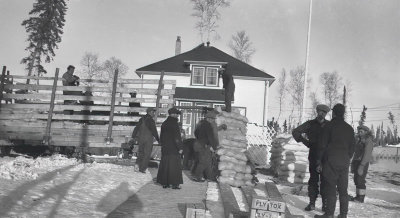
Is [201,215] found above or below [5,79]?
below

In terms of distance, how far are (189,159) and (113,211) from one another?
6.19 m

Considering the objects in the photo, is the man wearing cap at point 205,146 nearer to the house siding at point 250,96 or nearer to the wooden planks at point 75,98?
the wooden planks at point 75,98

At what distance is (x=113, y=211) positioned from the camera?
20.8 feet

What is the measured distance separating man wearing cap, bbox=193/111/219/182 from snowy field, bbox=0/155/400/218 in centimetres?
137

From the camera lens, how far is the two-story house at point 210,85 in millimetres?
27812

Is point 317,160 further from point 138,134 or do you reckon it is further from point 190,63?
point 190,63

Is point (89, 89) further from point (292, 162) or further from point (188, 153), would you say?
point (292, 162)

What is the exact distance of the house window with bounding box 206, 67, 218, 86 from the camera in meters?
29.0

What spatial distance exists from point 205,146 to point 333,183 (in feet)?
13.8

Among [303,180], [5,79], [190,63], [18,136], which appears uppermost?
[190,63]

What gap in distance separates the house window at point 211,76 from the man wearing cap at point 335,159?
22.3 metres

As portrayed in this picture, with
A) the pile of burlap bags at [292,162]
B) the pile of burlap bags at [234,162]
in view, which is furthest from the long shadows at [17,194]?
the pile of burlap bags at [292,162]

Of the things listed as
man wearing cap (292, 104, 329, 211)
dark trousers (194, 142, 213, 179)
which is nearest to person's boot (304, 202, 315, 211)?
man wearing cap (292, 104, 329, 211)

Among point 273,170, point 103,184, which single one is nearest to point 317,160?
point 103,184
